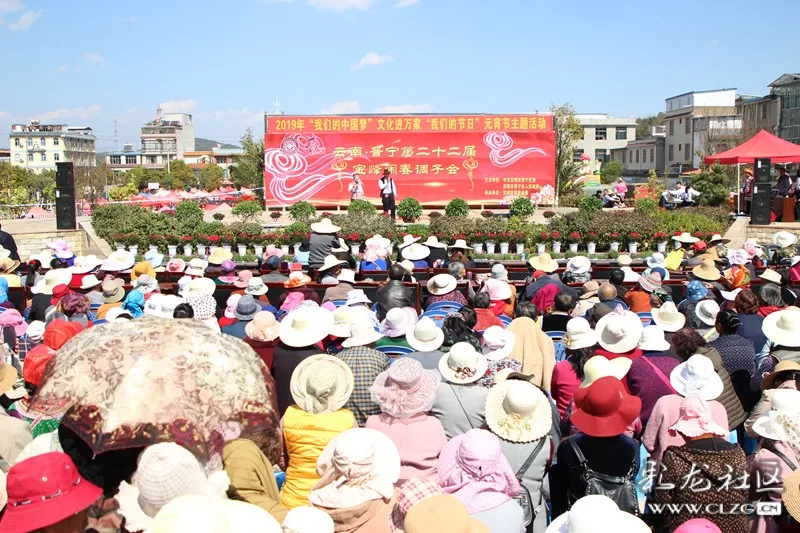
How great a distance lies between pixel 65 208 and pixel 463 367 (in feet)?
56.4

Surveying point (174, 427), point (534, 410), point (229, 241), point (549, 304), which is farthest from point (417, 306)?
point (229, 241)

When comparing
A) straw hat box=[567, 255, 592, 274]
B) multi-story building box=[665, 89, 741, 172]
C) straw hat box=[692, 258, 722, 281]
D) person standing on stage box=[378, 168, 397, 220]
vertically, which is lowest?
straw hat box=[692, 258, 722, 281]

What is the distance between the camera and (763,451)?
388 cm

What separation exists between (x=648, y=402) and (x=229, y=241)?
15.2m

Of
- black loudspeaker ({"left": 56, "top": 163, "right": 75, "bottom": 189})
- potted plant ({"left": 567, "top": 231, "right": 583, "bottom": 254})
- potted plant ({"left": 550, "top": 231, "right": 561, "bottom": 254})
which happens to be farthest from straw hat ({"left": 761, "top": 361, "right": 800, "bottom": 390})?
black loudspeaker ({"left": 56, "top": 163, "right": 75, "bottom": 189})

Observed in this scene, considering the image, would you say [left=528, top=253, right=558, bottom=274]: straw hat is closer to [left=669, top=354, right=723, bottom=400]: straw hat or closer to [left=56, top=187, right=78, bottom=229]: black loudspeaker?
[left=669, top=354, right=723, bottom=400]: straw hat

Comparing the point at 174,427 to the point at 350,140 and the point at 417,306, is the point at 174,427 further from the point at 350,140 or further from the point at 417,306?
the point at 350,140

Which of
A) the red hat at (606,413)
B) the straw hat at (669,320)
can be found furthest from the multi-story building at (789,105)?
the red hat at (606,413)

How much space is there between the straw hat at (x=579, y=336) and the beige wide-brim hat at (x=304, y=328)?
1792 mm

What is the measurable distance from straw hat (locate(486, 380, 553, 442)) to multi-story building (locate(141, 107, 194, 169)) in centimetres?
13149

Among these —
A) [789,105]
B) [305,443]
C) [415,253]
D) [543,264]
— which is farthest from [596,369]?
[789,105]

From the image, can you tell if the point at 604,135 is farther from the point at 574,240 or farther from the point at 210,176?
the point at 574,240

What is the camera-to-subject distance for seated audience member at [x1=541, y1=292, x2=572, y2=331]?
708cm

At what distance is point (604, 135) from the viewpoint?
280 ft
